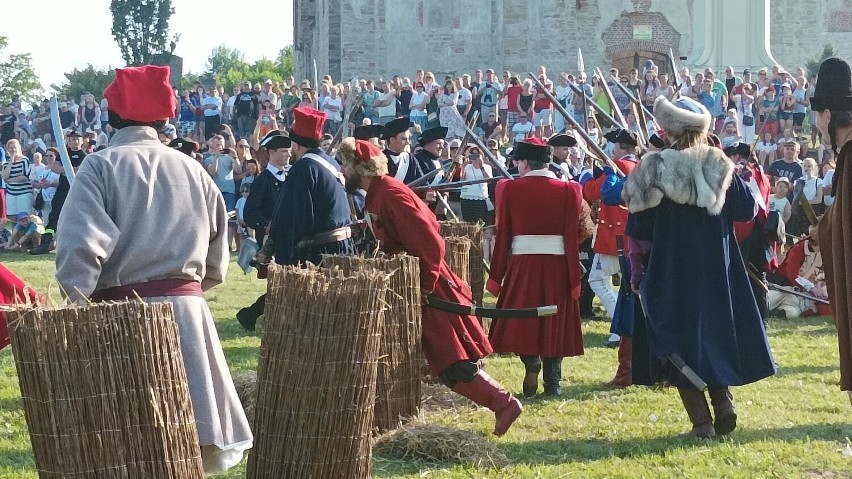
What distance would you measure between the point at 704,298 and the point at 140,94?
Result: 3.42 m

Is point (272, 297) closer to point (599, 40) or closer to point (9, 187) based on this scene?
point (9, 187)

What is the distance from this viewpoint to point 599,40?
39.9m

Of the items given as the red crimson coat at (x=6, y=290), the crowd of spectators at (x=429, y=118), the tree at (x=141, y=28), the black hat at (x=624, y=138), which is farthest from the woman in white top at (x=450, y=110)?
the tree at (x=141, y=28)

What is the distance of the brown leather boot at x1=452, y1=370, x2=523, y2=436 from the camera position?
6.88 meters

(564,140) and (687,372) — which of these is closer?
(687,372)

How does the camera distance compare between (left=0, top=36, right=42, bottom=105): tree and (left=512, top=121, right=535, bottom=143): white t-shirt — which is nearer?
(left=512, top=121, right=535, bottom=143): white t-shirt

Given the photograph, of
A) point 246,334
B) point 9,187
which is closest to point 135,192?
point 246,334

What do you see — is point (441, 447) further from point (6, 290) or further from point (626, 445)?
point (6, 290)

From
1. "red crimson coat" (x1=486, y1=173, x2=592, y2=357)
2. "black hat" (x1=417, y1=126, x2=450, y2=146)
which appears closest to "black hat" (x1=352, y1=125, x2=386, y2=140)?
"black hat" (x1=417, y1=126, x2=450, y2=146)

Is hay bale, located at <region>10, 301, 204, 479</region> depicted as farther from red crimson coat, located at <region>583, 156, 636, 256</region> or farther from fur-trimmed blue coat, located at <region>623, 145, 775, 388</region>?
red crimson coat, located at <region>583, 156, 636, 256</region>

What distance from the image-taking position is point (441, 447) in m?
6.63

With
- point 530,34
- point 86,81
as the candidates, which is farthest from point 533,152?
point 86,81

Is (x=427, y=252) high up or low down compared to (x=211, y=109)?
down

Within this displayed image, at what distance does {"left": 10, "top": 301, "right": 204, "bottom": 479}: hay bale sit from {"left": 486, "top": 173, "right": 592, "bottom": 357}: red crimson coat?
4.28 m
